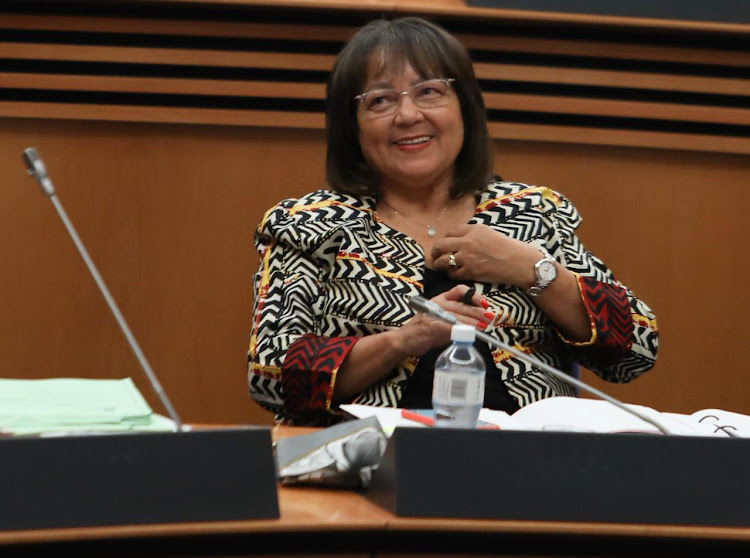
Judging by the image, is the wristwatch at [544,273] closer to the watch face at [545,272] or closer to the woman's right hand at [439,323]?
the watch face at [545,272]

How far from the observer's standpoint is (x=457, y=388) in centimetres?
150

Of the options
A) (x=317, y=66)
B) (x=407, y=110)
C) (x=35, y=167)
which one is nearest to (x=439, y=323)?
(x=407, y=110)

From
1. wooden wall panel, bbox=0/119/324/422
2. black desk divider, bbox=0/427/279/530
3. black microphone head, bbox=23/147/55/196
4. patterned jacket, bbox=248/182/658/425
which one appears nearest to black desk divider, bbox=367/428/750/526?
black desk divider, bbox=0/427/279/530

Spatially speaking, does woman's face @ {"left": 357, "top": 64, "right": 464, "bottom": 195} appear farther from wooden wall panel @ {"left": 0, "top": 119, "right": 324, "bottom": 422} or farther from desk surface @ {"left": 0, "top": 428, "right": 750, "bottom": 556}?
desk surface @ {"left": 0, "top": 428, "right": 750, "bottom": 556}

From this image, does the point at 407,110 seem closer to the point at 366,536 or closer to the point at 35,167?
the point at 35,167

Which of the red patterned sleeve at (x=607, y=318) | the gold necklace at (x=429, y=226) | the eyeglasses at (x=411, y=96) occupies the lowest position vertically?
the red patterned sleeve at (x=607, y=318)

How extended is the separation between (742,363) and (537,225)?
1160 mm

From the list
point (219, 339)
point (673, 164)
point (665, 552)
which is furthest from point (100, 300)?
point (665, 552)

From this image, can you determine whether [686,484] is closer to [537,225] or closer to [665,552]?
[665,552]

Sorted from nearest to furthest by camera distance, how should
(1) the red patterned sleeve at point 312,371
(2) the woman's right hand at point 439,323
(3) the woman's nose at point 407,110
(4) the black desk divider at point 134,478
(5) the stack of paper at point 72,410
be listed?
1. (4) the black desk divider at point 134,478
2. (5) the stack of paper at point 72,410
3. (2) the woman's right hand at point 439,323
4. (1) the red patterned sleeve at point 312,371
5. (3) the woman's nose at point 407,110

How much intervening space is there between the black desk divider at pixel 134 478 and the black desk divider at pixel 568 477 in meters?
0.17

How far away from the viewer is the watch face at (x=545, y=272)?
2129 mm

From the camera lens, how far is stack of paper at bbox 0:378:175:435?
137 cm

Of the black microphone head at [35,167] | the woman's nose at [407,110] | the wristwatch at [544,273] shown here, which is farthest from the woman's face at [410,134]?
the black microphone head at [35,167]
